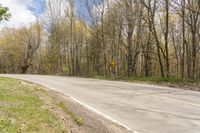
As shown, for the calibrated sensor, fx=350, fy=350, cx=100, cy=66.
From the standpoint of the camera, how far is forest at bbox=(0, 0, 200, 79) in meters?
37.6

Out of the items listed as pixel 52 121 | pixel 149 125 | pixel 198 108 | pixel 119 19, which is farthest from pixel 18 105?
pixel 119 19

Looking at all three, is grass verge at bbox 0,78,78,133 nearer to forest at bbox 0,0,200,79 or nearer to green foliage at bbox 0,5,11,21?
green foliage at bbox 0,5,11,21

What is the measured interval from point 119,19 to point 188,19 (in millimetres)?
8317

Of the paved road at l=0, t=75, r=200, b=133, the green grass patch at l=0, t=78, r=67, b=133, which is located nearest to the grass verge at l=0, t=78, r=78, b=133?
the green grass patch at l=0, t=78, r=67, b=133

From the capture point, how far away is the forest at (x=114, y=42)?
37.6 m

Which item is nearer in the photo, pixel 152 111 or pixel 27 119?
pixel 27 119

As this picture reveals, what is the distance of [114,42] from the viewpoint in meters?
46.3

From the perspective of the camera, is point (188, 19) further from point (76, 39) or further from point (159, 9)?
point (76, 39)

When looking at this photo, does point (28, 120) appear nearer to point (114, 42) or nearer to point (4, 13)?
point (4, 13)

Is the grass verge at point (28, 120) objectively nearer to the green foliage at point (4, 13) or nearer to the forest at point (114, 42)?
the green foliage at point (4, 13)

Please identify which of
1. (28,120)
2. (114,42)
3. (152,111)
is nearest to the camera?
(28,120)

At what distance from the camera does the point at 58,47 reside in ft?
230

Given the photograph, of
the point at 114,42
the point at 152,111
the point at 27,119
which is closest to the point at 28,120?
the point at 27,119

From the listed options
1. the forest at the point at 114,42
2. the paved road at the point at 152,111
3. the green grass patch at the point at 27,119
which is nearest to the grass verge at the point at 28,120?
the green grass patch at the point at 27,119
